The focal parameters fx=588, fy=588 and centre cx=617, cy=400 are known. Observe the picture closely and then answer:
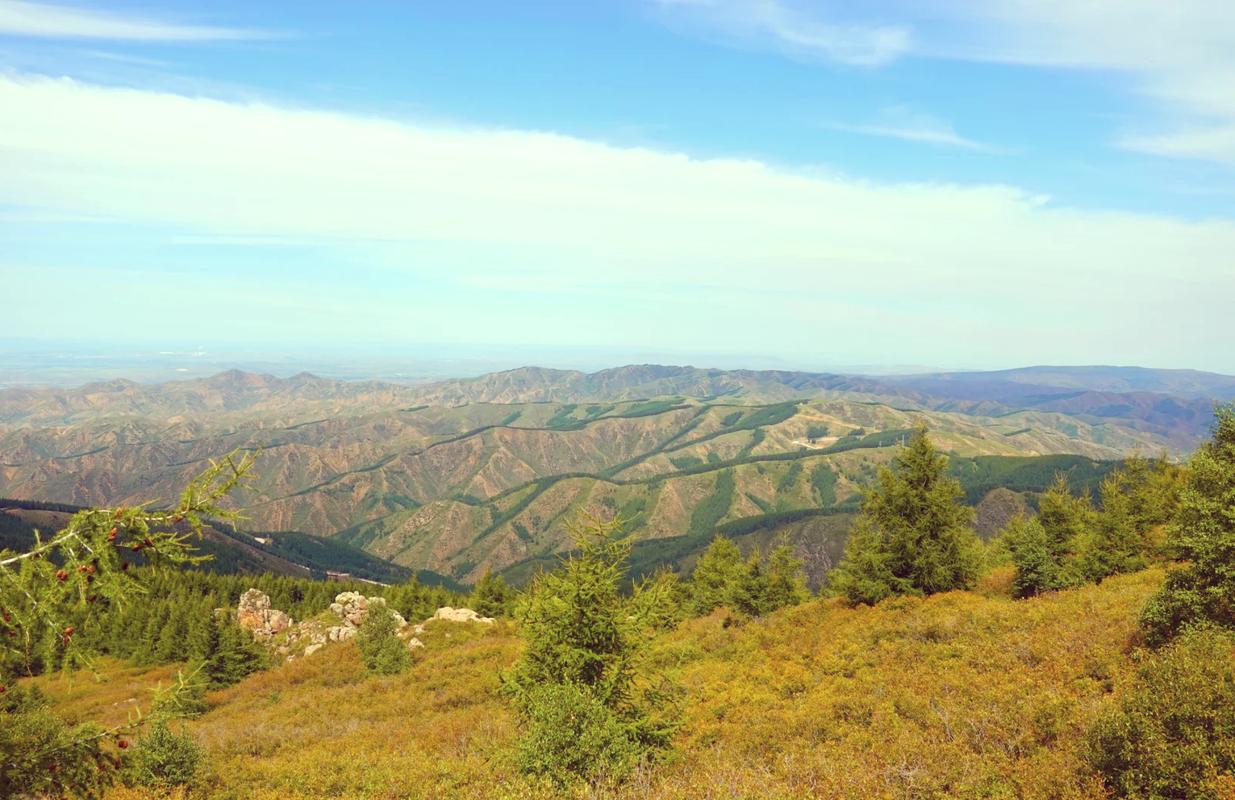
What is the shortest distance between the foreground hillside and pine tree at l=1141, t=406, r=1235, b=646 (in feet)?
5.62

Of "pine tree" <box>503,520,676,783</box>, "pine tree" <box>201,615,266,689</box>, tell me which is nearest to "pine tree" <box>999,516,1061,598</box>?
"pine tree" <box>503,520,676,783</box>

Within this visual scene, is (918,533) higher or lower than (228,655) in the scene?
higher

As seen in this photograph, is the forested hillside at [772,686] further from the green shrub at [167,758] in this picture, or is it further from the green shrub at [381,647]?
the green shrub at [381,647]

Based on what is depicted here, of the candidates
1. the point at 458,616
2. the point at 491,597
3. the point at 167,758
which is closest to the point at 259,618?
the point at 458,616

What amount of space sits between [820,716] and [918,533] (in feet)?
60.6

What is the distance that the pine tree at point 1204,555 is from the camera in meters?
19.1

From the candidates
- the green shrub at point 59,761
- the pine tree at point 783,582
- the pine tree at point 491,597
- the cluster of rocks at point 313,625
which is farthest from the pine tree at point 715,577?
the green shrub at point 59,761

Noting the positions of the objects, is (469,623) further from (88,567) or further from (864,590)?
(88,567)

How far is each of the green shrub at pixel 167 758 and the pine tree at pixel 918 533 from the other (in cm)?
3300

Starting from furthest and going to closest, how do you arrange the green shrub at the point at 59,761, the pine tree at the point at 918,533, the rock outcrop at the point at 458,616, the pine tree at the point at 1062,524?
the rock outcrop at the point at 458,616, the pine tree at the point at 1062,524, the pine tree at the point at 918,533, the green shrub at the point at 59,761

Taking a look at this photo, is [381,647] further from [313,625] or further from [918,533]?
[918,533]

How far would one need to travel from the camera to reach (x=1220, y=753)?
10875mm

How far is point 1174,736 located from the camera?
38.2 ft

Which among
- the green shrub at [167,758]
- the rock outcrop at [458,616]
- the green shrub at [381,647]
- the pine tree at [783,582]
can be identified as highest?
the green shrub at [167,758]
